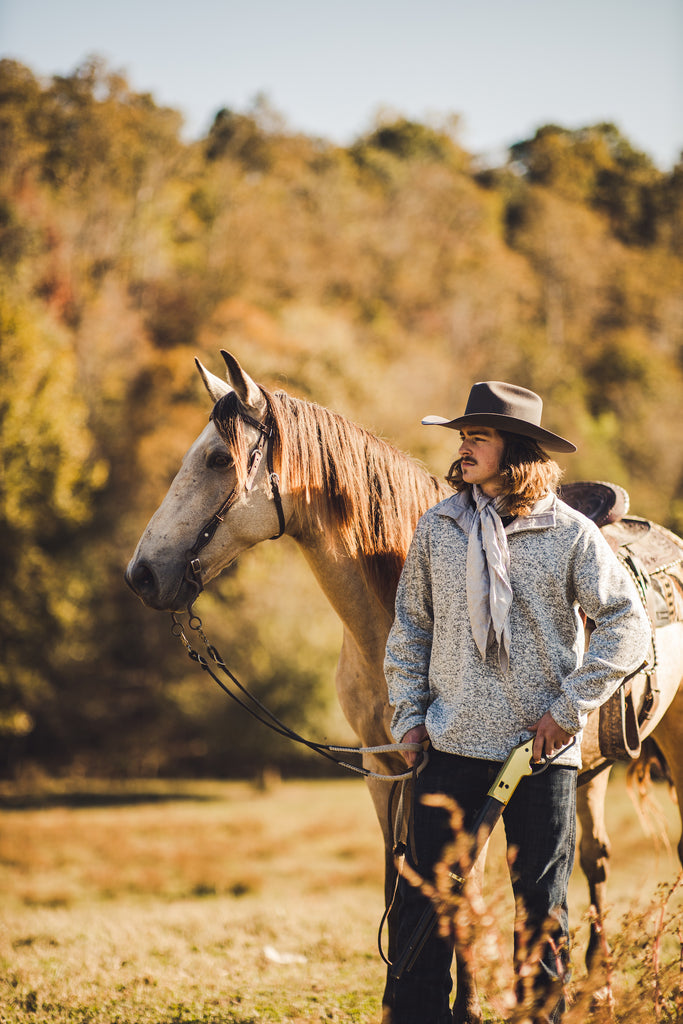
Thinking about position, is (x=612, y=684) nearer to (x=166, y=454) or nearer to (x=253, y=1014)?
(x=253, y=1014)

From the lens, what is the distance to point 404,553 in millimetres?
3084

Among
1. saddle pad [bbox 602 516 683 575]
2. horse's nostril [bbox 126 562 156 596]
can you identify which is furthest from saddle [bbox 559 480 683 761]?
horse's nostril [bbox 126 562 156 596]

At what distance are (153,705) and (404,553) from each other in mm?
23312

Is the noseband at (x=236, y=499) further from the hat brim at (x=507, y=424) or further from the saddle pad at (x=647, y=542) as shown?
the saddle pad at (x=647, y=542)

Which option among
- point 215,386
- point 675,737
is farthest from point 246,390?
point 675,737

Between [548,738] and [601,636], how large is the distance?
1.14 ft

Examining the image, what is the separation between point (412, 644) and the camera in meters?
2.62

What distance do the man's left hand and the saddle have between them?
34.5 inches

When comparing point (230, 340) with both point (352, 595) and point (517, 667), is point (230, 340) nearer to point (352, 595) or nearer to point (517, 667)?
point (352, 595)

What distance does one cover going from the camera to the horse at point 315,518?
284 centimetres

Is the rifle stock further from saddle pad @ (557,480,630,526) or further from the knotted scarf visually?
saddle pad @ (557,480,630,526)

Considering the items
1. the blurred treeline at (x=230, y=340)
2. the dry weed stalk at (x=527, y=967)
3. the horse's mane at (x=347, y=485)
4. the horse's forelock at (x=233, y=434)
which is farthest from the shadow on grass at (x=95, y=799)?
the dry weed stalk at (x=527, y=967)

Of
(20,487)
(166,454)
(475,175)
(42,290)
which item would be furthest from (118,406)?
(475,175)

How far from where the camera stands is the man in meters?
2.31
